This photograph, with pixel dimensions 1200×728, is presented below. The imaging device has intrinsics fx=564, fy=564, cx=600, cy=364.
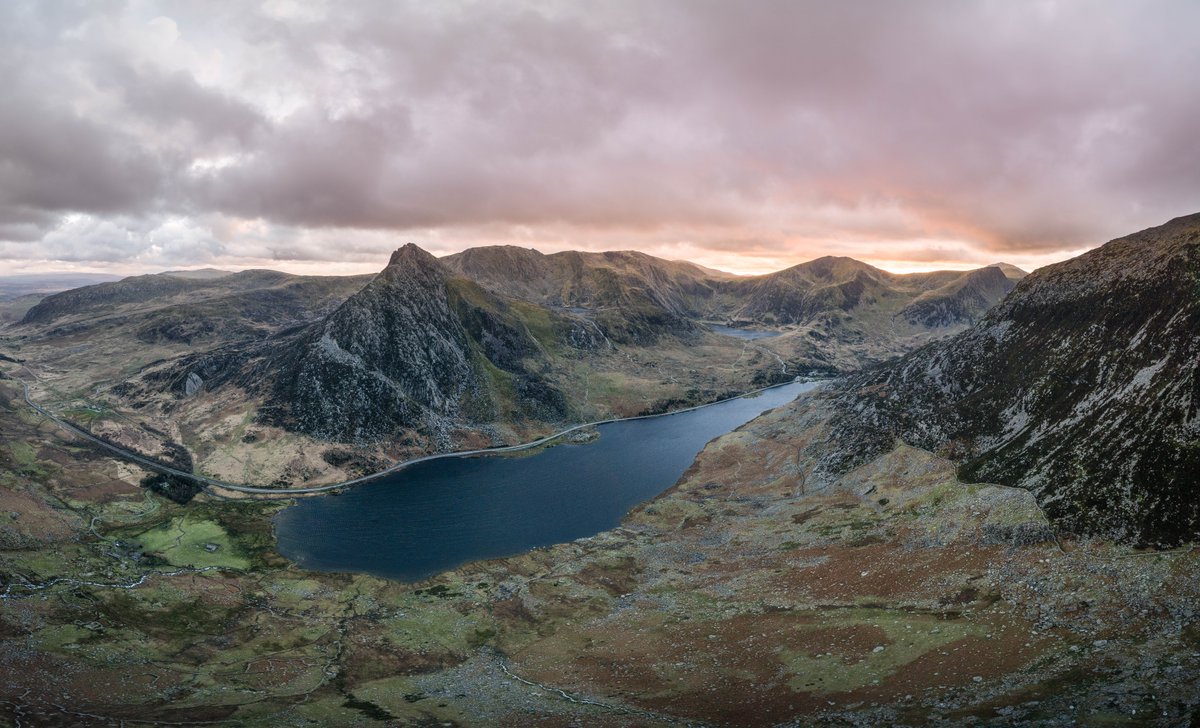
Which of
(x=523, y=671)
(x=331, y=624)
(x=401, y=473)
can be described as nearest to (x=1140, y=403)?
(x=523, y=671)

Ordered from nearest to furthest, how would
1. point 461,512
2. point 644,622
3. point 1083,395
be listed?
1. point 644,622
2. point 1083,395
3. point 461,512

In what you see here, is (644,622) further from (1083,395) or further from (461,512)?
(1083,395)

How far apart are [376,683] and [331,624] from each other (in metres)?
23.9

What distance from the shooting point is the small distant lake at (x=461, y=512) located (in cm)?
12256

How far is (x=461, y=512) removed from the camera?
14812cm

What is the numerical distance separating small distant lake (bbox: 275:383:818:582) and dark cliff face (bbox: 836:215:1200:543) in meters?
65.9

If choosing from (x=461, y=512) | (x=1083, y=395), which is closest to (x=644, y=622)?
(x=461, y=512)

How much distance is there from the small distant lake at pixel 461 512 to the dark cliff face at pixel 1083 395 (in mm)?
65890

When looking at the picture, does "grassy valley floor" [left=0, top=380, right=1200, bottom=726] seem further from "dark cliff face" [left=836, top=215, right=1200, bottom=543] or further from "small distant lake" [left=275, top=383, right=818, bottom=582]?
"small distant lake" [left=275, top=383, right=818, bottom=582]

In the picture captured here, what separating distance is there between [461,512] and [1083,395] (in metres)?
137

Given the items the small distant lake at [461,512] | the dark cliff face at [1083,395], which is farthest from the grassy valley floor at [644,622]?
the small distant lake at [461,512]

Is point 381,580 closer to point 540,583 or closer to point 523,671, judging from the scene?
point 540,583

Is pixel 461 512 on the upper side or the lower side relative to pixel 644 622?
lower

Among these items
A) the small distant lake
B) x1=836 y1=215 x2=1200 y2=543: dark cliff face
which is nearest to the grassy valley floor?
x1=836 y1=215 x2=1200 y2=543: dark cliff face
